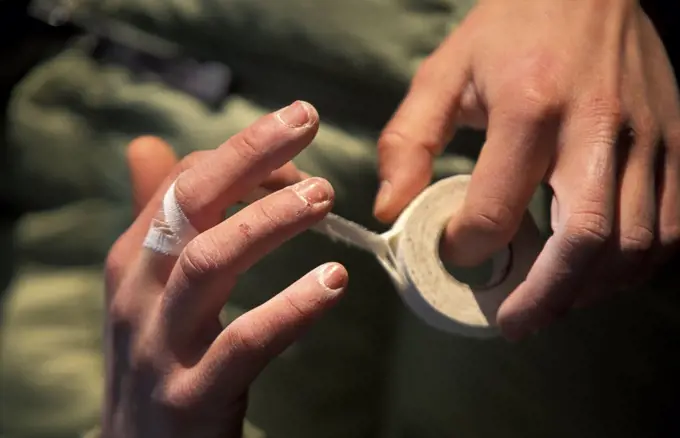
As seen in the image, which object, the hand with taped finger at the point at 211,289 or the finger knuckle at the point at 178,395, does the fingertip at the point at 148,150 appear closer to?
the hand with taped finger at the point at 211,289

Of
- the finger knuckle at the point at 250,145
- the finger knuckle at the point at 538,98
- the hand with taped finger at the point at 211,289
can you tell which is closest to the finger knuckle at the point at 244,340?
the hand with taped finger at the point at 211,289

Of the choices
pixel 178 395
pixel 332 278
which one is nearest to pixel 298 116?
pixel 332 278

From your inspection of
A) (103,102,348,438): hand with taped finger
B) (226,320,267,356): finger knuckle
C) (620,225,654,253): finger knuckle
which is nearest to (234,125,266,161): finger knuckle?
(103,102,348,438): hand with taped finger

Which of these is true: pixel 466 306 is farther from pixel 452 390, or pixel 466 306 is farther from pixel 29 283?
pixel 29 283

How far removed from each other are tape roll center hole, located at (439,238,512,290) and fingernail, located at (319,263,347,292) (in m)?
0.09

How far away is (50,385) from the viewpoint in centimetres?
67

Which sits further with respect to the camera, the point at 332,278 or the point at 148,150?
the point at 148,150

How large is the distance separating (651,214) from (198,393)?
0.31 m

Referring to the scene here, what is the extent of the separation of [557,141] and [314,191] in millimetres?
155

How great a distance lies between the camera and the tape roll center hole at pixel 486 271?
501mm

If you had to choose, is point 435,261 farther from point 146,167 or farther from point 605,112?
point 146,167

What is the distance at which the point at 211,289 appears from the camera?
1.53 feet

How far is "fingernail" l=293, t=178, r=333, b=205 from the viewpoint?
1.45 ft

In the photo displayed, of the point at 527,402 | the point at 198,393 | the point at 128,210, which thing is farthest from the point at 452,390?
the point at 128,210
